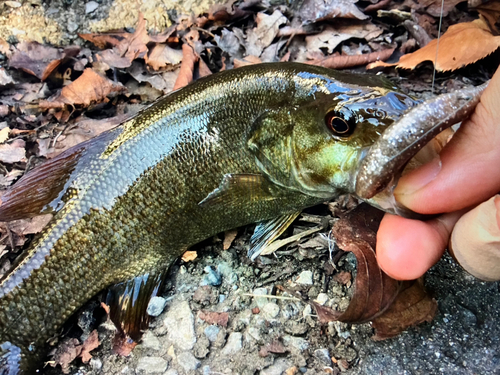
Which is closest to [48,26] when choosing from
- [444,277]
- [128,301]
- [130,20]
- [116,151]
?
[130,20]

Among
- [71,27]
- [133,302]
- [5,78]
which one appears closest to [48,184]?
[133,302]

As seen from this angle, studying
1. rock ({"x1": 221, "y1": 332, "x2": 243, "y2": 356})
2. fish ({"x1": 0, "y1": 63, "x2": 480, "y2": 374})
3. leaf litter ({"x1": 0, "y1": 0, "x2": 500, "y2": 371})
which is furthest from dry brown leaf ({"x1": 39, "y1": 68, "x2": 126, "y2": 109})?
rock ({"x1": 221, "y1": 332, "x2": 243, "y2": 356})

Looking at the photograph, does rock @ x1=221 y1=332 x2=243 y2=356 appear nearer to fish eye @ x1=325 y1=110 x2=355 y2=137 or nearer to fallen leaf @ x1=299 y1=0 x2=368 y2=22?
fish eye @ x1=325 y1=110 x2=355 y2=137

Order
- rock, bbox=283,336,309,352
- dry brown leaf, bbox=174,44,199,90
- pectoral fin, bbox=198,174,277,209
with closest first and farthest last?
rock, bbox=283,336,309,352
pectoral fin, bbox=198,174,277,209
dry brown leaf, bbox=174,44,199,90

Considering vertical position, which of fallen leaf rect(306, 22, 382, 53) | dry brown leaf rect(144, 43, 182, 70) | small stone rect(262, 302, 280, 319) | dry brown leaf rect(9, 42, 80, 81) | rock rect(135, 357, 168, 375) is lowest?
rock rect(135, 357, 168, 375)

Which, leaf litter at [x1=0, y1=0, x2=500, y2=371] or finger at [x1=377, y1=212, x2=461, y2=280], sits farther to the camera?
leaf litter at [x1=0, y1=0, x2=500, y2=371]

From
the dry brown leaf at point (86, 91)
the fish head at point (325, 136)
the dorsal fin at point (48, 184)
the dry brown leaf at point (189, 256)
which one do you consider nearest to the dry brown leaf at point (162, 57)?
the dry brown leaf at point (86, 91)

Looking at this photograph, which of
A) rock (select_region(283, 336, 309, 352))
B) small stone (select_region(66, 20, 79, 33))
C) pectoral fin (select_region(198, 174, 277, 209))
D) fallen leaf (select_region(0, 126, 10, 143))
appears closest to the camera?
rock (select_region(283, 336, 309, 352))

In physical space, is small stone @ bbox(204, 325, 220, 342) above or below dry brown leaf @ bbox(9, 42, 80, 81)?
below
